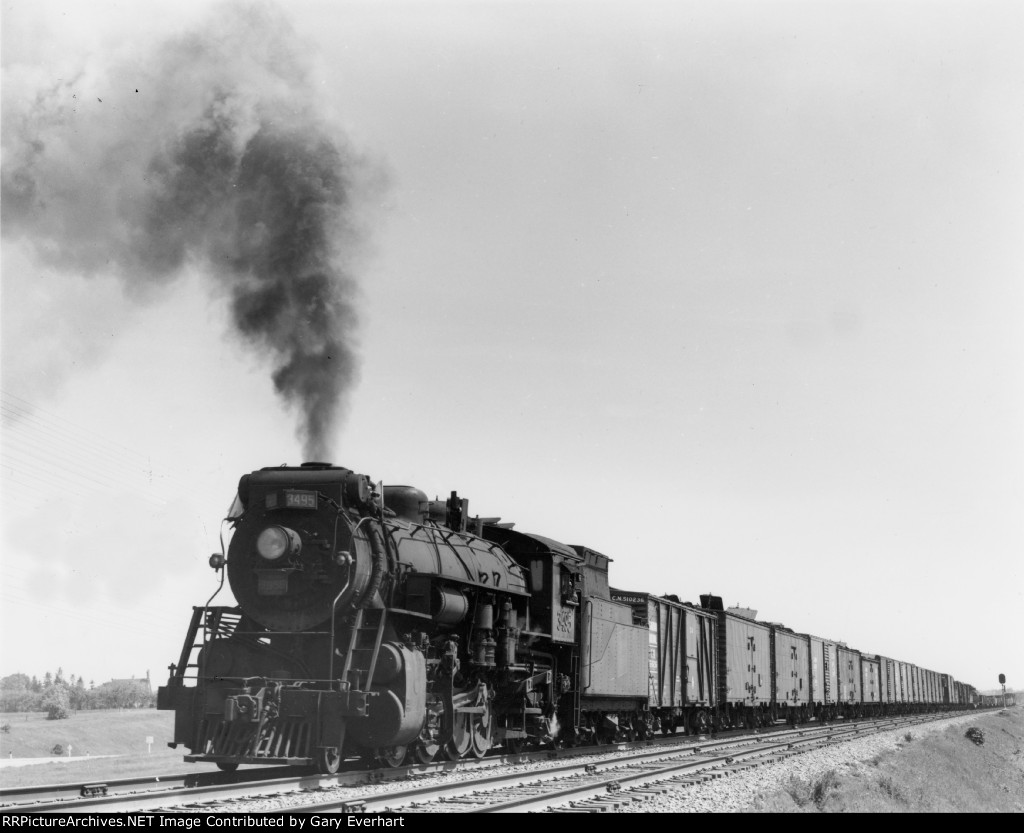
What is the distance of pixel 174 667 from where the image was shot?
1231 centimetres

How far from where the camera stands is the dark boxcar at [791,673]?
32.4 metres

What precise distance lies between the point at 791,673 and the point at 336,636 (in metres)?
25.6

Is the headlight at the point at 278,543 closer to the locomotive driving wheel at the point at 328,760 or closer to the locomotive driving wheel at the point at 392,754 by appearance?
the locomotive driving wheel at the point at 328,760

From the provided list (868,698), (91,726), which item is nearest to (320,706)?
(91,726)

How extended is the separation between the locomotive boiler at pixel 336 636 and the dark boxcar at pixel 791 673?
20.3 meters

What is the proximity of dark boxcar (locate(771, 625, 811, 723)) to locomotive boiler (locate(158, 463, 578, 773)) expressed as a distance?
20.3m

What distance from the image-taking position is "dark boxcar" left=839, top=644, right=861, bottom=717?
41500mm

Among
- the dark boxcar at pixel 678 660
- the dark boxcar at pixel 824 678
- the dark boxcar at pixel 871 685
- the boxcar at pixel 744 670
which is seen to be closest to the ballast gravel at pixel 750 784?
the dark boxcar at pixel 678 660

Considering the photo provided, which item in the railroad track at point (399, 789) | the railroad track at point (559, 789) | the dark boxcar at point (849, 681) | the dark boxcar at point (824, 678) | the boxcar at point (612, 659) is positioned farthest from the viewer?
the dark boxcar at point (849, 681)

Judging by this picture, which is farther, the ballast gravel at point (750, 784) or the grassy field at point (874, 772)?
the grassy field at point (874, 772)

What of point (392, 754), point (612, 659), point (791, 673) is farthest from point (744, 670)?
point (392, 754)

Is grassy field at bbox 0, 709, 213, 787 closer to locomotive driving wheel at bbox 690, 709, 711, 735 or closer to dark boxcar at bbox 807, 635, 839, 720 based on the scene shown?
locomotive driving wheel at bbox 690, 709, 711, 735

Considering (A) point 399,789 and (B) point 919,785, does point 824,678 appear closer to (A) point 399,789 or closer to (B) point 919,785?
(B) point 919,785
